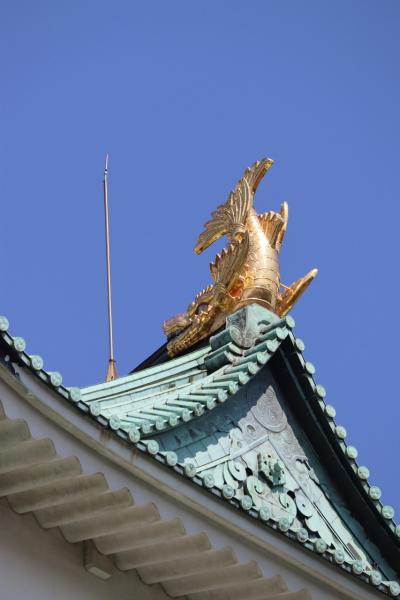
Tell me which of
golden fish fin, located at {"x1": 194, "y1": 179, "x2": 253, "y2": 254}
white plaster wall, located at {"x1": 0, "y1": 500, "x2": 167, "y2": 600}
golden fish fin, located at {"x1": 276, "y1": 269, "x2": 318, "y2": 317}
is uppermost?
golden fish fin, located at {"x1": 194, "y1": 179, "x2": 253, "y2": 254}

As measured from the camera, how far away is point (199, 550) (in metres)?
7.99

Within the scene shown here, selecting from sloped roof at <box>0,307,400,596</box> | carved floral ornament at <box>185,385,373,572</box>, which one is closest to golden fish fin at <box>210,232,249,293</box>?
sloped roof at <box>0,307,400,596</box>

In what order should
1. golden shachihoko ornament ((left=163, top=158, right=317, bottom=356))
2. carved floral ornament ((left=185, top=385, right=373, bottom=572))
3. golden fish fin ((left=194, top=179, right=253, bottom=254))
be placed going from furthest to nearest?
golden fish fin ((left=194, top=179, right=253, bottom=254)) < golden shachihoko ornament ((left=163, top=158, right=317, bottom=356)) < carved floral ornament ((left=185, top=385, right=373, bottom=572))

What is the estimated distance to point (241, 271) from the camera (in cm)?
1112

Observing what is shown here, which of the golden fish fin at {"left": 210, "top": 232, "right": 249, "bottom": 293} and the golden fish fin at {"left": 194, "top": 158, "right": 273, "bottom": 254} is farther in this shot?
the golden fish fin at {"left": 194, "top": 158, "right": 273, "bottom": 254}

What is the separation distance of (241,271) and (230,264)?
3.8 inches

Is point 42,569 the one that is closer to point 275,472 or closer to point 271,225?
point 275,472

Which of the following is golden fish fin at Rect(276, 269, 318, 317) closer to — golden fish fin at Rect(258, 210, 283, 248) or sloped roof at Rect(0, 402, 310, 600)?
golden fish fin at Rect(258, 210, 283, 248)

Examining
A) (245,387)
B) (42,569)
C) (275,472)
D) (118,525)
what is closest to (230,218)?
(245,387)

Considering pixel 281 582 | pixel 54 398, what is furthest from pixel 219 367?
pixel 54 398

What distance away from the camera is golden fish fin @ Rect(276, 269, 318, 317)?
11.3 meters

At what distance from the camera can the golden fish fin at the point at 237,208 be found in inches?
450

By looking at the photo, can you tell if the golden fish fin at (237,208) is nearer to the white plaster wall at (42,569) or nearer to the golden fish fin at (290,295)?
the golden fish fin at (290,295)

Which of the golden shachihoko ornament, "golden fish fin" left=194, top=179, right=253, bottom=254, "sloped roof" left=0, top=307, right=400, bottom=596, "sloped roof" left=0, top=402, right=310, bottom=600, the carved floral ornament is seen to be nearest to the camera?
"sloped roof" left=0, top=402, right=310, bottom=600
